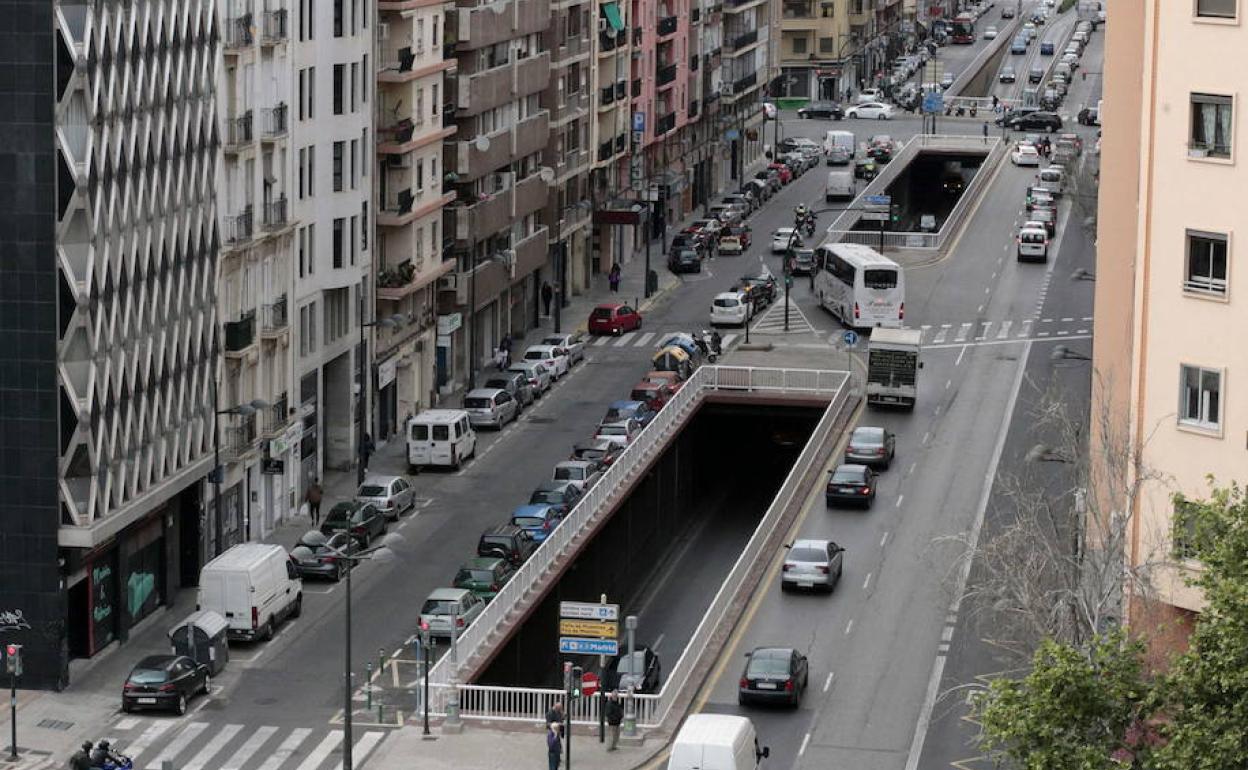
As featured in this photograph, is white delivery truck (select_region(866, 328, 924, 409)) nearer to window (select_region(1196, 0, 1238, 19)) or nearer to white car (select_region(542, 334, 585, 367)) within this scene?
white car (select_region(542, 334, 585, 367))

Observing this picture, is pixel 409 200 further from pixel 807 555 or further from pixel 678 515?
pixel 807 555

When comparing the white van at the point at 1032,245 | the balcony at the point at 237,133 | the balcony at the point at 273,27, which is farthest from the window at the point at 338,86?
the white van at the point at 1032,245

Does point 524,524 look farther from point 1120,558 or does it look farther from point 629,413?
point 1120,558

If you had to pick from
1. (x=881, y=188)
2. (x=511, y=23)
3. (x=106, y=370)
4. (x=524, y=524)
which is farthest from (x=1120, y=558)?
(x=881, y=188)

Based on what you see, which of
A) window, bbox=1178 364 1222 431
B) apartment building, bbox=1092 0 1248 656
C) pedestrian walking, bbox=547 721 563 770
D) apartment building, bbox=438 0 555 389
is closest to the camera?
apartment building, bbox=1092 0 1248 656

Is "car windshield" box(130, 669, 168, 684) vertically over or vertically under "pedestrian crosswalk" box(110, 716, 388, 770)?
over

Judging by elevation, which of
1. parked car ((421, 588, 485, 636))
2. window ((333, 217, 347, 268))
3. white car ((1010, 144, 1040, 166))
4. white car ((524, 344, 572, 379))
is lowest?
parked car ((421, 588, 485, 636))

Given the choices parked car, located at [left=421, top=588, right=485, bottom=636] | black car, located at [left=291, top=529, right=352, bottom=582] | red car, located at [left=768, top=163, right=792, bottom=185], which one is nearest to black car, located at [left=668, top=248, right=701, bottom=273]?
red car, located at [left=768, top=163, right=792, bottom=185]
